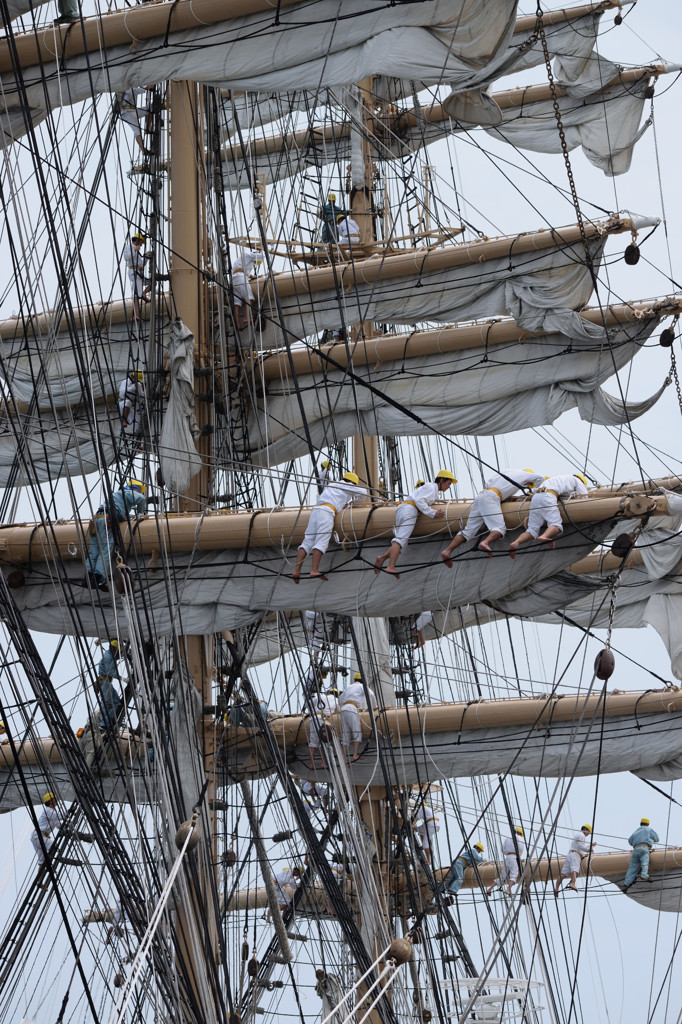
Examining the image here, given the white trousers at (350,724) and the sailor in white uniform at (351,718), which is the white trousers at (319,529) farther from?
the white trousers at (350,724)

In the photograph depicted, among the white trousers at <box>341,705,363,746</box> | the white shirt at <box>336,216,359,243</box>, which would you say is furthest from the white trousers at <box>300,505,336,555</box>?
the white shirt at <box>336,216,359,243</box>

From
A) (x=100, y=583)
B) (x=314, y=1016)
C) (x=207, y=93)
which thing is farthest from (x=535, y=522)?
(x=314, y=1016)

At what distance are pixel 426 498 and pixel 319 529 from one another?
31.3 inches

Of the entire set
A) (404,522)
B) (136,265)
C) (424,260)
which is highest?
(424,260)

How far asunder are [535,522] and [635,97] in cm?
834

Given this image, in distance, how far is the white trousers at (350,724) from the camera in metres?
12.7

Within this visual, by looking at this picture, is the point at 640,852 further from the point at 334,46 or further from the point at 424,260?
the point at 334,46

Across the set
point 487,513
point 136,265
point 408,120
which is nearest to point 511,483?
point 487,513

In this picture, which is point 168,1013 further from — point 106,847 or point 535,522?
point 535,522

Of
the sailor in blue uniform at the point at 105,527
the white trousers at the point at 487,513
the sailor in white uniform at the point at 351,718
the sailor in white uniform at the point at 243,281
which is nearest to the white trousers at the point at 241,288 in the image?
the sailor in white uniform at the point at 243,281

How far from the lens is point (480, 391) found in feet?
46.6

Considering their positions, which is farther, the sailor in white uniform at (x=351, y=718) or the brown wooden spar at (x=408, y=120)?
the brown wooden spar at (x=408, y=120)

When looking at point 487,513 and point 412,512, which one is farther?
point 412,512

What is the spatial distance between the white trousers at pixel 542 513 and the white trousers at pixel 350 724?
3.24 metres
